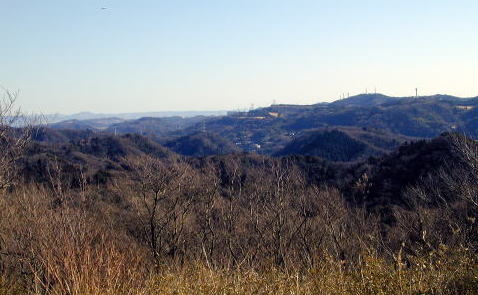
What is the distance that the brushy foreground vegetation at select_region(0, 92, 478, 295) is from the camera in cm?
567

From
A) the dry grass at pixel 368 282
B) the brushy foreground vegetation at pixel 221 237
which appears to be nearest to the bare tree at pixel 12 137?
the brushy foreground vegetation at pixel 221 237

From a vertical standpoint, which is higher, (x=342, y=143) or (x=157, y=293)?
(x=157, y=293)

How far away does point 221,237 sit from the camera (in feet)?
93.9

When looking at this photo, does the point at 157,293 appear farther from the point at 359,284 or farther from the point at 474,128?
the point at 474,128

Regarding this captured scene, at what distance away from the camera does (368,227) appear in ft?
107

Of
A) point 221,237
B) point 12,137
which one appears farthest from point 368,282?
point 221,237

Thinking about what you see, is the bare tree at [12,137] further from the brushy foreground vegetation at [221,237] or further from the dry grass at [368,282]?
the dry grass at [368,282]

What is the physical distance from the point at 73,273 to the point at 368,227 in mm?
30098

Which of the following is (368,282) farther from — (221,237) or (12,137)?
(221,237)

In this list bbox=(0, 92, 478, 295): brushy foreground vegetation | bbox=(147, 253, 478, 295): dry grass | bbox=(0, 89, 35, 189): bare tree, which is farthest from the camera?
bbox=(0, 89, 35, 189): bare tree

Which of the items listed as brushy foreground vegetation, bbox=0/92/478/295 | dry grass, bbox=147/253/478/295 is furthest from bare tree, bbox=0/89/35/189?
dry grass, bbox=147/253/478/295

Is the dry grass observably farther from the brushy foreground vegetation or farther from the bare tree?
the bare tree

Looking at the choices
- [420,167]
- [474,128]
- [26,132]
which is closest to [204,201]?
[26,132]

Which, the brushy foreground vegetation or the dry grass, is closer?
the dry grass
